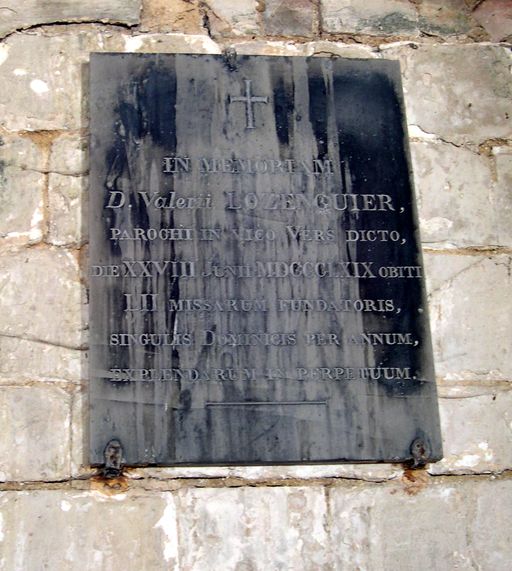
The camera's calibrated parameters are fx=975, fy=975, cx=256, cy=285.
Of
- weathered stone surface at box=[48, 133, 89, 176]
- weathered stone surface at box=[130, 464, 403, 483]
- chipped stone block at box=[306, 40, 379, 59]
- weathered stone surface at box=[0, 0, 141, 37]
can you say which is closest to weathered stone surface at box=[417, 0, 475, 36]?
chipped stone block at box=[306, 40, 379, 59]

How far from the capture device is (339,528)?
3018 millimetres

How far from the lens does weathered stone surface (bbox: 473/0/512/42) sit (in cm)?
375

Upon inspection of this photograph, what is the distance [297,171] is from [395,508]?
3.81ft

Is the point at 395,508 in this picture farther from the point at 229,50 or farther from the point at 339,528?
the point at 229,50

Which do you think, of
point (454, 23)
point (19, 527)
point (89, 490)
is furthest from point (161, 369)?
point (454, 23)

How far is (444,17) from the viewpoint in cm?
376

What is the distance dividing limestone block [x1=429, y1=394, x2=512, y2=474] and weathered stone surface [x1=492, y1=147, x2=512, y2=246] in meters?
0.58

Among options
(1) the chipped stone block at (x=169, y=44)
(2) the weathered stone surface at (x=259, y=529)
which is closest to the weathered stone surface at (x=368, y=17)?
(1) the chipped stone block at (x=169, y=44)

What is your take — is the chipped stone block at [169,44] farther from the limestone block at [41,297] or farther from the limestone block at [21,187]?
the limestone block at [41,297]

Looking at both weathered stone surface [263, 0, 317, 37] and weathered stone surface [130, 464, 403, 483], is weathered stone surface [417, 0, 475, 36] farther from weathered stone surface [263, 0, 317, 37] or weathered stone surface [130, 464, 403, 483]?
weathered stone surface [130, 464, 403, 483]

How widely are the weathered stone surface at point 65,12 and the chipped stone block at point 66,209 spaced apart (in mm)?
640

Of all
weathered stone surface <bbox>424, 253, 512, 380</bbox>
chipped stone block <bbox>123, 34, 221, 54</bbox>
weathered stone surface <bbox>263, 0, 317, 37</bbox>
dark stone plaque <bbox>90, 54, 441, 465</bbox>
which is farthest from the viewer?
weathered stone surface <bbox>263, 0, 317, 37</bbox>

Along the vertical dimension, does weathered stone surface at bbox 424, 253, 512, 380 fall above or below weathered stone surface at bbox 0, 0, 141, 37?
below

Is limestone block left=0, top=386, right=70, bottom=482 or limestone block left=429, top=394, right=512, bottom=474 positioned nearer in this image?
limestone block left=0, top=386, right=70, bottom=482
